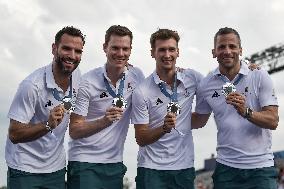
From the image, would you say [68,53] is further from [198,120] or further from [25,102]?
[198,120]

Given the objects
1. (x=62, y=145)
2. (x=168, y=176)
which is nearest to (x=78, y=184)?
(x=62, y=145)

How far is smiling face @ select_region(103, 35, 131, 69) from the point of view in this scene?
6.54 meters

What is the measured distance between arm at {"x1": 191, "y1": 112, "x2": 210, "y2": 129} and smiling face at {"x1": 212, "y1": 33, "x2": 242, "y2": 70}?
39.4 inches

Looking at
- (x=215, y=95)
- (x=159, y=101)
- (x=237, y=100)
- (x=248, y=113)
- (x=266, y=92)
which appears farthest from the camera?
(x=215, y=95)

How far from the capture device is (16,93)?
6.25m

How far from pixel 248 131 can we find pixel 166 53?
1525mm

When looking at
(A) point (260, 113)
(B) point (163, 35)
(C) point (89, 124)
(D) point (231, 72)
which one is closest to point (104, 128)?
(C) point (89, 124)

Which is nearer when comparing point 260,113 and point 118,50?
point 260,113

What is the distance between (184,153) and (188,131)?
336 millimetres

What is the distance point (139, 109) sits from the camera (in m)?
6.62

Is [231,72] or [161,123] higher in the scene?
[231,72]

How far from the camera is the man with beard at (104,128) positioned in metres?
6.55

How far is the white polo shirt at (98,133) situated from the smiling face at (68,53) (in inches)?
19.6

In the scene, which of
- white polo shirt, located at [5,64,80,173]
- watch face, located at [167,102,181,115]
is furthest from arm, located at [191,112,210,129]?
white polo shirt, located at [5,64,80,173]
